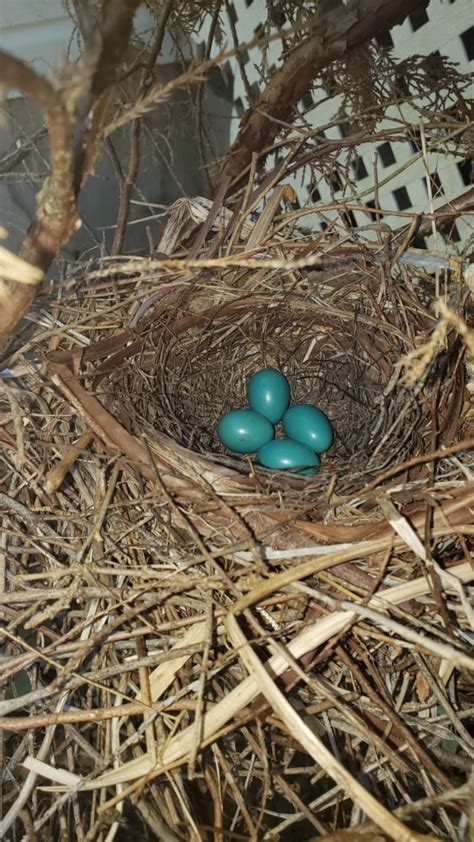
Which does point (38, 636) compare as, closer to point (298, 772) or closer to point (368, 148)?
point (298, 772)

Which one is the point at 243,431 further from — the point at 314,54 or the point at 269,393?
the point at 314,54

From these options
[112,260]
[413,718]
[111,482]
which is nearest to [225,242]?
[112,260]

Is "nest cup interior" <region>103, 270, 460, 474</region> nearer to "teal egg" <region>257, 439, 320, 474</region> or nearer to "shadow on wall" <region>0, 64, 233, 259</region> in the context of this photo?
"teal egg" <region>257, 439, 320, 474</region>

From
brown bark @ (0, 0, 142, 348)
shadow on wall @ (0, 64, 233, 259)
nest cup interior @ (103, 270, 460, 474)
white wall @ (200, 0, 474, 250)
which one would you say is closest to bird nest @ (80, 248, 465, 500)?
nest cup interior @ (103, 270, 460, 474)

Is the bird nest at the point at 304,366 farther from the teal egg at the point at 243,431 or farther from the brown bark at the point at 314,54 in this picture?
the brown bark at the point at 314,54

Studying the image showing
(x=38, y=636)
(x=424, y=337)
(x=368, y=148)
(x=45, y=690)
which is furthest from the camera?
(x=368, y=148)

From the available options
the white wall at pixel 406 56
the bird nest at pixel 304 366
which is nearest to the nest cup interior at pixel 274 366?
the bird nest at pixel 304 366
